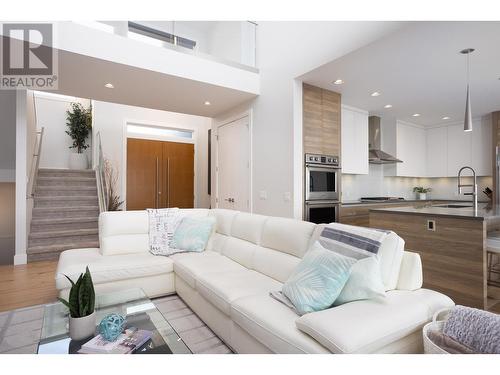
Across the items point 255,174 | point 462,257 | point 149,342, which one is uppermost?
point 255,174

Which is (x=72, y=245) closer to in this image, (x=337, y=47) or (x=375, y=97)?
(x=337, y=47)

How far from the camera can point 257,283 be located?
2098 millimetres

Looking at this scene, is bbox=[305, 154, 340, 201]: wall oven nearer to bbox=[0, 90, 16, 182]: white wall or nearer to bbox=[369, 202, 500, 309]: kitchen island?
bbox=[369, 202, 500, 309]: kitchen island

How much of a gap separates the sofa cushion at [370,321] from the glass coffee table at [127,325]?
26.5 inches

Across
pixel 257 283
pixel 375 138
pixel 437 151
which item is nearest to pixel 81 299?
pixel 257 283

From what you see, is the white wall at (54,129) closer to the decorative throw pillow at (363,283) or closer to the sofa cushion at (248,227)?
the sofa cushion at (248,227)

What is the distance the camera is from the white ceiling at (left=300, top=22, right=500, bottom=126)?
8.20 feet

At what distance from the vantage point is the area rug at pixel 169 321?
1.93 meters

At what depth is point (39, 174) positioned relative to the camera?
5.60m

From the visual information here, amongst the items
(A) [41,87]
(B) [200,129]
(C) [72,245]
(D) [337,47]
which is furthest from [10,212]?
(D) [337,47]

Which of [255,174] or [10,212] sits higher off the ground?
[255,174]

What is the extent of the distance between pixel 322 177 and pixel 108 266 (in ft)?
9.60
